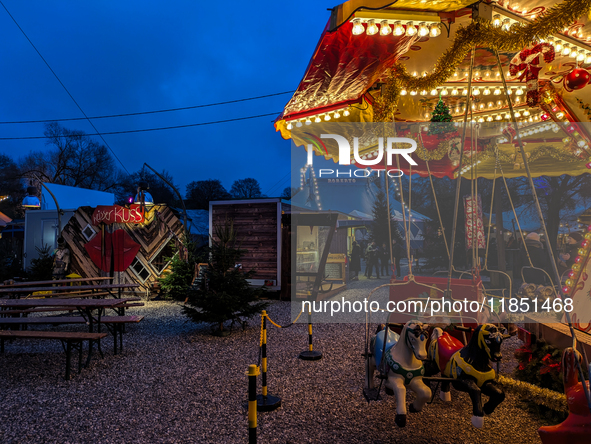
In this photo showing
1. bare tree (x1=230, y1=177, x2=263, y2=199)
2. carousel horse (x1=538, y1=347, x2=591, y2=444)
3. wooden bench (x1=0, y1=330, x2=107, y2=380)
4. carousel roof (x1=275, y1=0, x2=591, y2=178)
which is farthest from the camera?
bare tree (x1=230, y1=177, x2=263, y2=199)

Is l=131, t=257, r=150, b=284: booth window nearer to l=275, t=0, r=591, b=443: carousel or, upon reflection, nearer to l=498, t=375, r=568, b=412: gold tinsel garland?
l=275, t=0, r=591, b=443: carousel

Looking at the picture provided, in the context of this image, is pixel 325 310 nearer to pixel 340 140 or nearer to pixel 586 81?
pixel 340 140

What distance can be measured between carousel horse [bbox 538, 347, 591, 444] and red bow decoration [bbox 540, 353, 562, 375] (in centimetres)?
141

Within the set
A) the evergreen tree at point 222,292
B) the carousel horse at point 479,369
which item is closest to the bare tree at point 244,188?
the evergreen tree at point 222,292

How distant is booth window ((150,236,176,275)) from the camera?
13.3m

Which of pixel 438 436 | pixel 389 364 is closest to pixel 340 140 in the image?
pixel 389 364

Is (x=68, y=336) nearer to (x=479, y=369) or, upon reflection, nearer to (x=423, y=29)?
(x=479, y=369)

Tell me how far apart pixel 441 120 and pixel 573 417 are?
3.64m

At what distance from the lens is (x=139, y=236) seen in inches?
526

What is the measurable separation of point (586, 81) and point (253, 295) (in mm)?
6291

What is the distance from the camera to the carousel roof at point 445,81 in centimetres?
333

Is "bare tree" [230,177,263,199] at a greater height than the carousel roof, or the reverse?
"bare tree" [230,177,263,199]

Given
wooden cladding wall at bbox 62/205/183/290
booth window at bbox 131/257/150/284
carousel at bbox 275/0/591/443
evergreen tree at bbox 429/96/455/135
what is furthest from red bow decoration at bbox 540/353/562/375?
booth window at bbox 131/257/150/284

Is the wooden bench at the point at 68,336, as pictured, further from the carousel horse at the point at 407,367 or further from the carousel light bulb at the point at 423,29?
the carousel light bulb at the point at 423,29
